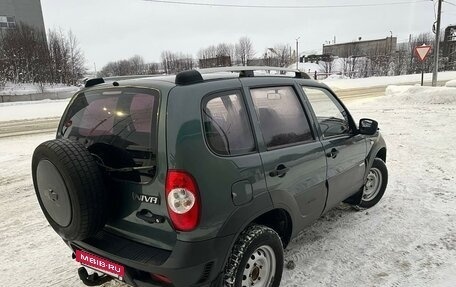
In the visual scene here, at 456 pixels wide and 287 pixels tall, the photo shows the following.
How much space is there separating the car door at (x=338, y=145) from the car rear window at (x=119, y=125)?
5.44ft

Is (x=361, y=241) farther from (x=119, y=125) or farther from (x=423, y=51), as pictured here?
(x=423, y=51)

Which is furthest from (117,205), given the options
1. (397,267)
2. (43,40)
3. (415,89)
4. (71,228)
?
(43,40)

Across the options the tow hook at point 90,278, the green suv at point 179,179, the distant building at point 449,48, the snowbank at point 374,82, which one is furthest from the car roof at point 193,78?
the distant building at point 449,48

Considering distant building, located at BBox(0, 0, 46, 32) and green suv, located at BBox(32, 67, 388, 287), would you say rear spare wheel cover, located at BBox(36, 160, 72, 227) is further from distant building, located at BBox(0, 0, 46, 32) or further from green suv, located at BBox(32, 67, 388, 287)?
distant building, located at BBox(0, 0, 46, 32)

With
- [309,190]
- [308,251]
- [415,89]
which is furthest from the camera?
[415,89]

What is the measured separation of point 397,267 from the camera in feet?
10.8

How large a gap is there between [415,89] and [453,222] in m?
15.2

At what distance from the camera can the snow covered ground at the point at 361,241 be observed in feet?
10.5

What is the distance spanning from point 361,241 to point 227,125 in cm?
223

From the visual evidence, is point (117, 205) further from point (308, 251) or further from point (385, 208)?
point (385, 208)

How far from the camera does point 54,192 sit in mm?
2479

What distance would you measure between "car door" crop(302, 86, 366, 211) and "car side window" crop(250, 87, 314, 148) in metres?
0.22

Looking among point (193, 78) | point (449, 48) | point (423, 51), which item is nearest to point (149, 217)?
point (193, 78)

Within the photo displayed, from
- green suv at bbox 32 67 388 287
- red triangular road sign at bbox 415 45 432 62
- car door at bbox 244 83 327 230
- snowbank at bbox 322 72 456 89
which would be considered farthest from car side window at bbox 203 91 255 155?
snowbank at bbox 322 72 456 89
